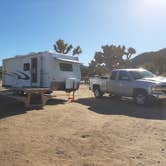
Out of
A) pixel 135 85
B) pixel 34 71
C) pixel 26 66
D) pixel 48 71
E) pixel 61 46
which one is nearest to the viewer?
pixel 135 85

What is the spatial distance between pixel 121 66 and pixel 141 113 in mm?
39535

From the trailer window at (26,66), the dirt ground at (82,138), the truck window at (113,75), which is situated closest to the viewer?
the dirt ground at (82,138)

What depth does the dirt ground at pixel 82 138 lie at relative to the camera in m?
5.55

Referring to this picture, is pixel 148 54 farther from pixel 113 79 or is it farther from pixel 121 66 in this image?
pixel 113 79

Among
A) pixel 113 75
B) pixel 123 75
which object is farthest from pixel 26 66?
pixel 123 75

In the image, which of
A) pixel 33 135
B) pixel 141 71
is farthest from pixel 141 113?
pixel 33 135

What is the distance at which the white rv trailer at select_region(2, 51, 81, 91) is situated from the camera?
1617 centimetres

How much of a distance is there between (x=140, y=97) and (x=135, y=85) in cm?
69

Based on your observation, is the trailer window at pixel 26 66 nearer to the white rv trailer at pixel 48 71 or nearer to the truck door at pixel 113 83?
the white rv trailer at pixel 48 71

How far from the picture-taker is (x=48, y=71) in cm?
1617

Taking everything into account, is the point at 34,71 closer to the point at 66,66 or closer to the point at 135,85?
the point at 66,66

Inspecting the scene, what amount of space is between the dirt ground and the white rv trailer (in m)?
4.99

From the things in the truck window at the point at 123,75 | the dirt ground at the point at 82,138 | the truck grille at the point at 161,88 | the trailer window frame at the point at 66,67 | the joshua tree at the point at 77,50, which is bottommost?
the dirt ground at the point at 82,138

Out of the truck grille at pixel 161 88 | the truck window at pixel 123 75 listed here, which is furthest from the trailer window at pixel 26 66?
the truck grille at pixel 161 88
